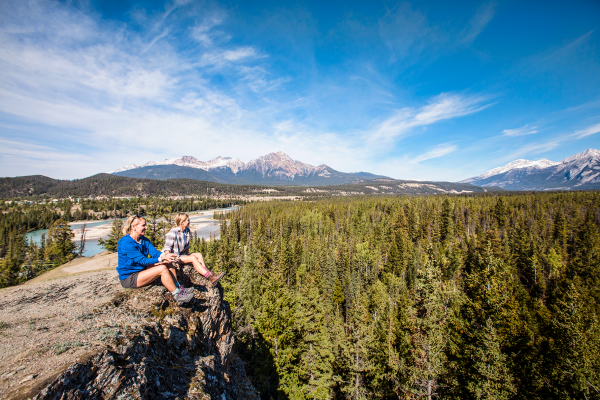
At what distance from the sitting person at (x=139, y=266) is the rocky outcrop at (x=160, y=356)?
0.49 metres

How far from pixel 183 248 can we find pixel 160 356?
4496 millimetres

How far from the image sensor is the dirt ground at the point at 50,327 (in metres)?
4.20

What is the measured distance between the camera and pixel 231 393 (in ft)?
27.1

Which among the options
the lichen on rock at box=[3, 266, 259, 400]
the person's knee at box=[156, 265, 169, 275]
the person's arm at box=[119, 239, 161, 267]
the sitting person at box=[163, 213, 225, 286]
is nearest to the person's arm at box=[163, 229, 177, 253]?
the sitting person at box=[163, 213, 225, 286]

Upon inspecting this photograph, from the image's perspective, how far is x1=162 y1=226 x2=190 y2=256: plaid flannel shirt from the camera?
962 cm

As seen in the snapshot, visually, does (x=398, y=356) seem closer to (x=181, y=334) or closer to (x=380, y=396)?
(x=380, y=396)

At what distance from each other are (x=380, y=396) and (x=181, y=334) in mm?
21689

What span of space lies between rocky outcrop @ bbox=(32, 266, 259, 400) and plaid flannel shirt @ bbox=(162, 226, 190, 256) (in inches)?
40.7

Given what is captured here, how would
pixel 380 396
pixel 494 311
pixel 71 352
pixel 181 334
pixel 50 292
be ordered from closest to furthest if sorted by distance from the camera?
pixel 71 352 → pixel 181 334 → pixel 50 292 → pixel 494 311 → pixel 380 396

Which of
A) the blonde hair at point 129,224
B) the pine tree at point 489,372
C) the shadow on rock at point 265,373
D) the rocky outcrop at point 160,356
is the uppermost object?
the blonde hair at point 129,224

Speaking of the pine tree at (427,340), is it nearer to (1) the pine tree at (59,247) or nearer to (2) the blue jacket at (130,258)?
(2) the blue jacket at (130,258)

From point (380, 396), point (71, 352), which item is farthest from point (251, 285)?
point (71, 352)

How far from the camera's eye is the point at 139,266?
26.2 ft

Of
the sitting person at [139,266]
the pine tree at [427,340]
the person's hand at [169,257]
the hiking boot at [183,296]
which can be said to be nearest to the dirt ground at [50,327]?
the sitting person at [139,266]
